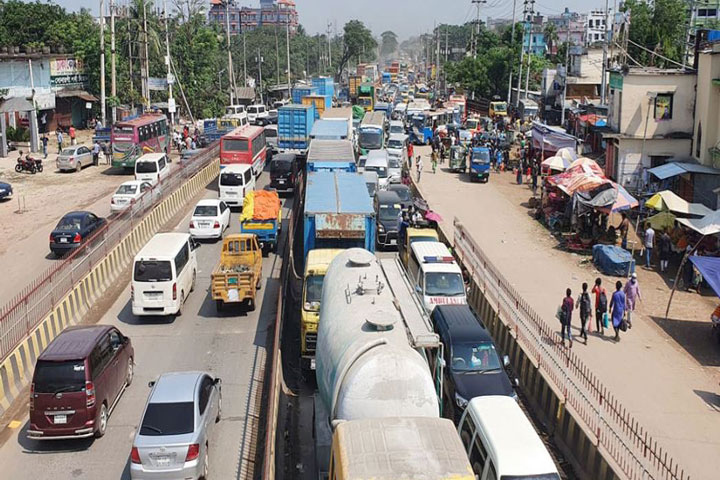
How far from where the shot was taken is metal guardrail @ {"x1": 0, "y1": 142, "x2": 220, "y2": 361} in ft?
53.0

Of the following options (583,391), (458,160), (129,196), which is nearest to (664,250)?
(583,391)

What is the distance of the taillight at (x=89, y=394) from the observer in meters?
12.5

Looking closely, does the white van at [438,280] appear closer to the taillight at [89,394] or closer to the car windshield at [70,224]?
the taillight at [89,394]

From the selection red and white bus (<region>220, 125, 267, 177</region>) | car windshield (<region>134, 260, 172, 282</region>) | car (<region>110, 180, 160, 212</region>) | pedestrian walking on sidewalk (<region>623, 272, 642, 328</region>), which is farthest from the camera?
red and white bus (<region>220, 125, 267, 177</region>)

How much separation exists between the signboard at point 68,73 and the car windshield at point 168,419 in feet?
170

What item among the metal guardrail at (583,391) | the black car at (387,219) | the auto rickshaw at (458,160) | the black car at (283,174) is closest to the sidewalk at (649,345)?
the metal guardrail at (583,391)

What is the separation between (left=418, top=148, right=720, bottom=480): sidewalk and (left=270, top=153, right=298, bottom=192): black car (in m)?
7.58

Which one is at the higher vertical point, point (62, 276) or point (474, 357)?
point (62, 276)

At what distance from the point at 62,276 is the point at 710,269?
16516 millimetres

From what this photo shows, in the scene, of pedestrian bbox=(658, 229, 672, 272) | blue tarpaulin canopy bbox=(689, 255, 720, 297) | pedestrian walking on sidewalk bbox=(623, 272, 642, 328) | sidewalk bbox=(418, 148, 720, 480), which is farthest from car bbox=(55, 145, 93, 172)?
blue tarpaulin canopy bbox=(689, 255, 720, 297)

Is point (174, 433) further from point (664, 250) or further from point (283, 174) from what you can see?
point (283, 174)

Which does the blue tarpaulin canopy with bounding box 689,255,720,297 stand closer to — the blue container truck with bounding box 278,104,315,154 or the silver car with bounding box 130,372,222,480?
the silver car with bounding box 130,372,222,480

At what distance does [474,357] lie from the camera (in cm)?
1425

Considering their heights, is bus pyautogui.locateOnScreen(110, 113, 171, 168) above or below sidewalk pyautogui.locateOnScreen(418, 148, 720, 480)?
above
